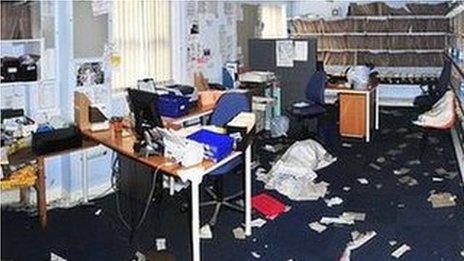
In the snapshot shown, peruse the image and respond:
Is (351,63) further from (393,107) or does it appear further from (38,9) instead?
(38,9)

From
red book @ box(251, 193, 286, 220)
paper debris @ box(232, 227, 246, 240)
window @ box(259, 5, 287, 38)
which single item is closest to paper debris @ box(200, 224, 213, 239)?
paper debris @ box(232, 227, 246, 240)

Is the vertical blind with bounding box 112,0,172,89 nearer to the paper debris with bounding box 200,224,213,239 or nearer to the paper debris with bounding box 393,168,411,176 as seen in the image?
the paper debris with bounding box 200,224,213,239

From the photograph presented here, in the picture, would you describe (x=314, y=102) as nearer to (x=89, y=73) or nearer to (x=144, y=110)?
(x=89, y=73)

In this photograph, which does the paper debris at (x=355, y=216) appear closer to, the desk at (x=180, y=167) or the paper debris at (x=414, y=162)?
the desk at (x=180, y=167)

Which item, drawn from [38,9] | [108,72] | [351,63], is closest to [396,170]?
[108,72]

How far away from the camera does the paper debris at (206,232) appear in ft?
13.9

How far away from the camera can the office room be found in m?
3.99

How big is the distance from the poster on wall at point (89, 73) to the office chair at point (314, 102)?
8.85 ft

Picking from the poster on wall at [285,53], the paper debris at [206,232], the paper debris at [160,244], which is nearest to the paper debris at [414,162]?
the poster on wall at [285,53]

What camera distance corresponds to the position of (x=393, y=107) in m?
9.88

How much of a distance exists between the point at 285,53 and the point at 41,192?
161 inches

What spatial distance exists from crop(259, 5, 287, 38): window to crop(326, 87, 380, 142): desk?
6.39ft

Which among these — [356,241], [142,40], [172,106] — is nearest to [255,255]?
[356,241]

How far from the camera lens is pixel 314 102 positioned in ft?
23.5
